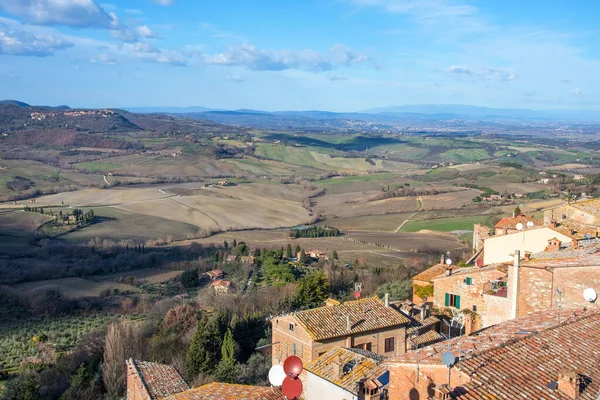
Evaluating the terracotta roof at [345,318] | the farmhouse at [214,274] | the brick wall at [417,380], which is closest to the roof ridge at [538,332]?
the brick wall at [417,380]

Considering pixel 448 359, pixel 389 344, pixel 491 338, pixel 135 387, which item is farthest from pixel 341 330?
pixel 448 359

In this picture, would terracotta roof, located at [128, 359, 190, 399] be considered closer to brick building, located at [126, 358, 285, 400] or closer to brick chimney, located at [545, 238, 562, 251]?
brick building, located at [126, 358, 285, 400]

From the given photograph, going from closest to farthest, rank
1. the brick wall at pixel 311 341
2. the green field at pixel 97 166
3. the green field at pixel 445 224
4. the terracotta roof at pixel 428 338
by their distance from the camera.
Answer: the brick wall at pixel 311 341, the terracotta roof at pixel 428 338, the green field at pixel 445 224, the green field at pixel 97 166

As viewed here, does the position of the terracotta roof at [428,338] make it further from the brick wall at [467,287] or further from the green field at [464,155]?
the green field at [464,155]

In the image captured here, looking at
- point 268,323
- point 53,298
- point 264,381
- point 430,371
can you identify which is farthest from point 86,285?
point 430,371

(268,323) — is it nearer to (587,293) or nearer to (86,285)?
(587,293)

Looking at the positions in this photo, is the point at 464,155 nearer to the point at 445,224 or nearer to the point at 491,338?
the point at 445,224

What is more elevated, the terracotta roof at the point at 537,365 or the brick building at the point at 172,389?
the terracotta roof at the point at 537,365
